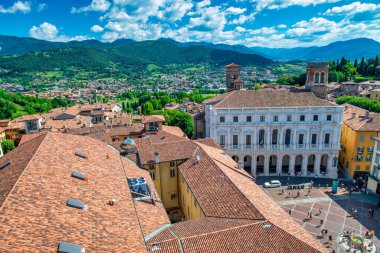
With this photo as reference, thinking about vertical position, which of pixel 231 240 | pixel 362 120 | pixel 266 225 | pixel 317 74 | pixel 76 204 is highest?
pixel 317 74

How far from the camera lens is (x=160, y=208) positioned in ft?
87.2

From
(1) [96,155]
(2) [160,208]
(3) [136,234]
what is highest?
(1) [96,155]

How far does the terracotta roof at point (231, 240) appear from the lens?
19547 mm

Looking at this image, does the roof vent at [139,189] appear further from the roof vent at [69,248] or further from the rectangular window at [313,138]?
the rectangular window at [313,138]

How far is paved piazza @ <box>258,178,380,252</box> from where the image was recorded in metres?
39.5

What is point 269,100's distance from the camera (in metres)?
60.3

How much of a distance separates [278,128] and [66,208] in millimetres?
49603

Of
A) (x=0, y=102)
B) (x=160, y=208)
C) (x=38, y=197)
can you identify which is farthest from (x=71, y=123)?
(x=0, y=102)

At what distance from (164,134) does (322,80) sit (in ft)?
158

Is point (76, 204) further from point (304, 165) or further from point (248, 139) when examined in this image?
point (304, 165)

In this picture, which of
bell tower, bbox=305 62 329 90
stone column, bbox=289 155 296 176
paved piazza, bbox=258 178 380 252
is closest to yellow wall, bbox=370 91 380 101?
bell tower, bbox=305 62 329 90

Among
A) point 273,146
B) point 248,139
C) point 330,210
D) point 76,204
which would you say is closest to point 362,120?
point 273,146

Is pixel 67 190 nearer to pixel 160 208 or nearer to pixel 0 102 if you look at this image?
pixel 160 208

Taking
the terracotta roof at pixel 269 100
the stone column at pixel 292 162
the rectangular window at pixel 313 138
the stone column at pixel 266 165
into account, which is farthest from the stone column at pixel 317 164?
the terracotta roof at pixel 269 100
